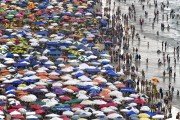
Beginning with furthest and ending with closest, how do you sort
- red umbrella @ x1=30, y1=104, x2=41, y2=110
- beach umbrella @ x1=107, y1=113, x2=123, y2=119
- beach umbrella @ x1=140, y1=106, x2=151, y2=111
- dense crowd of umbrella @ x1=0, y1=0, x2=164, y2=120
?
1. beach umbrella @ x1=140, y1=106, x2=151, y2=111
2. dense crowd of umbrella @ x1=0, y1=0, x2=164, y2=120
3. red umbrella @ x1=30, y1=104, x2=41, y2=110
4. beach umbrella @ x1=107, y1=113, x2=123, y2=119

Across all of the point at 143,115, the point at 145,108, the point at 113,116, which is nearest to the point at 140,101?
the point at 145,108

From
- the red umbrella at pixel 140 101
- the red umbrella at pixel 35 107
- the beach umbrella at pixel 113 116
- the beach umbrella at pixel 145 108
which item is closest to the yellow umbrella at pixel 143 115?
the beach umbrella at pixel 145 108

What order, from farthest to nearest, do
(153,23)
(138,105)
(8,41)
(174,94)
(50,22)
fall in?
(153,23) < (50,22) < (8,41) < (174,94) < (138,105)

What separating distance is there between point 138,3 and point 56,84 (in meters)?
34.4

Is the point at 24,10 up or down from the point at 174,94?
up

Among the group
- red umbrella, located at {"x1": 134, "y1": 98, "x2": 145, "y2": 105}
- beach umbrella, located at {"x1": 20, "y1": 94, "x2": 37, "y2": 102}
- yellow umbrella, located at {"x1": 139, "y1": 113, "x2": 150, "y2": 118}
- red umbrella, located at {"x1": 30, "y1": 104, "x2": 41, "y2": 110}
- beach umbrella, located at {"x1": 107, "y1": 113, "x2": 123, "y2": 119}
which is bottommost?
yellow umbrella, located at {"x1": 139, "y1": 113, "x2": 150, "y2": 118}

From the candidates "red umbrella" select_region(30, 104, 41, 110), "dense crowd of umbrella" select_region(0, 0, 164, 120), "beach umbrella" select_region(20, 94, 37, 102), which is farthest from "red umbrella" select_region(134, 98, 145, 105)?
"beach umbrella" select_region(20, 94, 37, 102)

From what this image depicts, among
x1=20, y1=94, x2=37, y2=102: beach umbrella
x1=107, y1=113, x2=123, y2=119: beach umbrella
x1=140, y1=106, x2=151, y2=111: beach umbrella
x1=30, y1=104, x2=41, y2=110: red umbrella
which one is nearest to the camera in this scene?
x1=107, y1=113, x2=123, y2=119: beach umbrella

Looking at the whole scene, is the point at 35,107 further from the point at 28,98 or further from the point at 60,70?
the point at 60,70

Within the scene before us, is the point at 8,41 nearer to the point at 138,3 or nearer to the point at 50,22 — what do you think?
the point at 50,22

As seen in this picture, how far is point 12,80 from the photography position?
1665 inches

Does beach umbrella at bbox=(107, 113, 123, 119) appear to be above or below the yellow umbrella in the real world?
above

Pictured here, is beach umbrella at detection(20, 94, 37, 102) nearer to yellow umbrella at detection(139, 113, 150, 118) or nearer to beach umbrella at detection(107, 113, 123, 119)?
beach umbrella at detection(107, 113, 123, 119)

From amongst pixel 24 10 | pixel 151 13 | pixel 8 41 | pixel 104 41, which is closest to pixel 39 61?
pixel 8 41
